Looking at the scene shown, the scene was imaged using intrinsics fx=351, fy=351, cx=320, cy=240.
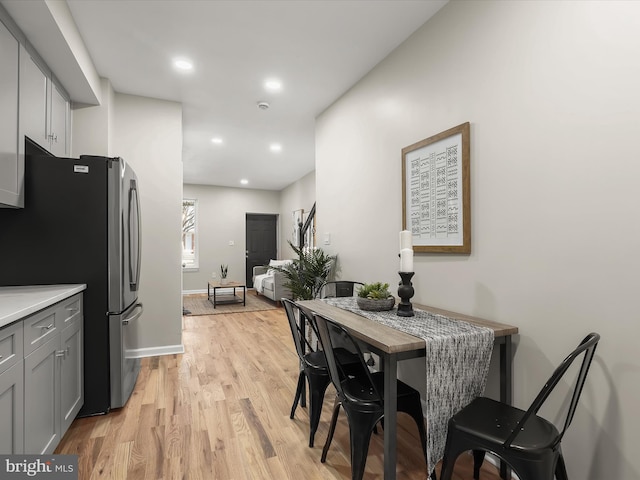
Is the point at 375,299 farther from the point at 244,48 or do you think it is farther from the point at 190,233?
the point at 190,233

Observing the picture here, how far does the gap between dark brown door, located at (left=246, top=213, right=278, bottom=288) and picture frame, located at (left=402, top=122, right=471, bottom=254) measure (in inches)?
286

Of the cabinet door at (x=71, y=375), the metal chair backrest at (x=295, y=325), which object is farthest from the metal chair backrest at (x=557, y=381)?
the cabinet door at (x=71, y=375)

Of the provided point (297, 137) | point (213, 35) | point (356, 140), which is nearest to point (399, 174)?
point (356, 140)

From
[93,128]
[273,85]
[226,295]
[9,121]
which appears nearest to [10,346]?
[9,121]

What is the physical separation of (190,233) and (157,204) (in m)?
5.32

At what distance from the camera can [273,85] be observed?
3420 mm

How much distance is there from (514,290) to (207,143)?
474cm

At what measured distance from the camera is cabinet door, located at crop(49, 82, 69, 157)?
2676 mm

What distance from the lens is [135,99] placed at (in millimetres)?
3643

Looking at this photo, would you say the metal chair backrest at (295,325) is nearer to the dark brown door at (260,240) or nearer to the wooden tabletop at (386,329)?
the wooden tabletop at (386,329)

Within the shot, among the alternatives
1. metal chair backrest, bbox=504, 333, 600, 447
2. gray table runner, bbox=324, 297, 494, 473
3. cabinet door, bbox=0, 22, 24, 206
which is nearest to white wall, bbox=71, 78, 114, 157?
cabinet door, bbox=0, 22, 24, 206

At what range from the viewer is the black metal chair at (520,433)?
1243mm

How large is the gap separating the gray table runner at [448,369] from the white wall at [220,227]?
778 centimetres

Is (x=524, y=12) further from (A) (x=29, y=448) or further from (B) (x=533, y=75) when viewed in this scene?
(A) (x=29, y=448)
